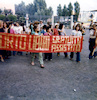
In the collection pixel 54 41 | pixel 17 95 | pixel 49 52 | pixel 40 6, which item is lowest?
pixel 17 95

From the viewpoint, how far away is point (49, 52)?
21.6 feet

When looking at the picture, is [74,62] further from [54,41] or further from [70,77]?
[70,77]

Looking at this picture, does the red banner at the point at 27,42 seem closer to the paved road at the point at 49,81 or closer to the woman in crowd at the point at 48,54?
the woman in crowd at the point at 48,54

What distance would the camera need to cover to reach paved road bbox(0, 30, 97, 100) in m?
3.72

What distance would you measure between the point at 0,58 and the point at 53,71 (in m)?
3.16

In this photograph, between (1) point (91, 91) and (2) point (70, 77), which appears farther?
(2) point (70, 77)

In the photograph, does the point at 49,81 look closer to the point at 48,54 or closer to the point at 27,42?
the point at 27,42

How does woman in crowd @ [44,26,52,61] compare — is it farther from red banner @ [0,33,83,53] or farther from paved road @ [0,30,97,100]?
paved road @ [0,30,97,100]

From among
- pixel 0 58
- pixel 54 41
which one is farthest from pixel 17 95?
pixel 0 58

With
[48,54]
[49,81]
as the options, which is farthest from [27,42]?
[49,81]

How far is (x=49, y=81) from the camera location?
4.58 metres

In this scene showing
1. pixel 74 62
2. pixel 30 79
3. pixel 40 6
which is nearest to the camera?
pixel 30 79

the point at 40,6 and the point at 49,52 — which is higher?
the point at 40,6

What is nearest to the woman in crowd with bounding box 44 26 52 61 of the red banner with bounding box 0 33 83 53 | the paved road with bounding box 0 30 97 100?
the red banner with bounding box 0 33 83 53
